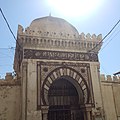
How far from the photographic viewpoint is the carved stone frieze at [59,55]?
842 centimetres

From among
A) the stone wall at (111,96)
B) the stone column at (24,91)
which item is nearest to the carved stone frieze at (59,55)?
the stone column at (24,91)

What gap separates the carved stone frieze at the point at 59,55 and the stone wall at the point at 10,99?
4.46ft

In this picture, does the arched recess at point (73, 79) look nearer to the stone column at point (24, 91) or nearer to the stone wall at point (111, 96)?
the stone column at point (24, 91)

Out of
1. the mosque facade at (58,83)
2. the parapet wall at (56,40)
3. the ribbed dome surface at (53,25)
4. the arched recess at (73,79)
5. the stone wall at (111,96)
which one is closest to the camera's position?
the mosque facade at (58,83)

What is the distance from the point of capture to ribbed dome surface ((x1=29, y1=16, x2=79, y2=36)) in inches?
387

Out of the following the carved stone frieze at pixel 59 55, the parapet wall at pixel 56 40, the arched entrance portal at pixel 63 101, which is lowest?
the arched entrance portal at pixel 63 101

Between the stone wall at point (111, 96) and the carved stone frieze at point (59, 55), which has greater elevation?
the carved stone frieze at point (59, 55)

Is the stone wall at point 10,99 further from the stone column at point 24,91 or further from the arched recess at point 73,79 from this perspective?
the arched recess at point 73,79

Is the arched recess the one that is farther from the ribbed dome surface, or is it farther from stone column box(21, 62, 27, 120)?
the ribbed dome surface

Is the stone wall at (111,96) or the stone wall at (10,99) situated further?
the stone wall at (111,96)

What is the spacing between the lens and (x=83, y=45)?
930cm

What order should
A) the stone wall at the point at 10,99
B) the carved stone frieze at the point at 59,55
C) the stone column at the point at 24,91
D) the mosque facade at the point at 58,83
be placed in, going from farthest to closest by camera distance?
the carved stone frieze at the point at 59,55, the mosque facade at the point at 58,83, the stone wall at the point at 10,99, the stone column at the point at 24,91

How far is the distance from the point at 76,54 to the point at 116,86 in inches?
107

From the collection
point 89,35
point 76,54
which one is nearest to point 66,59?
point 76,54
